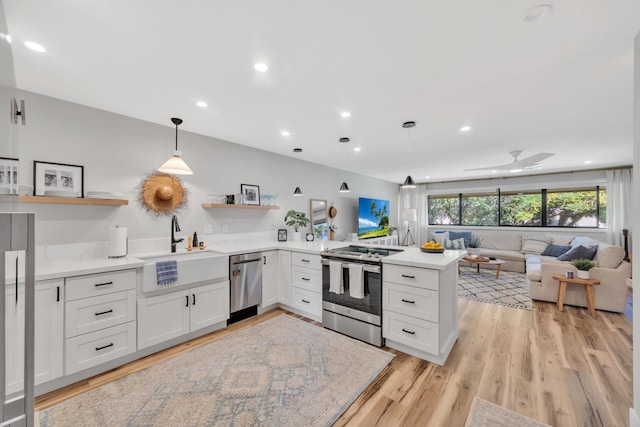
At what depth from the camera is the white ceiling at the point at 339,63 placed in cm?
142

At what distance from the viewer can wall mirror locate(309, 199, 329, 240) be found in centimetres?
509

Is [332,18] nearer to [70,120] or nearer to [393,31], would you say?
[393,31]

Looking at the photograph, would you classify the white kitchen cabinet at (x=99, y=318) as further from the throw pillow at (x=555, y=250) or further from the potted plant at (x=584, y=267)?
the throw pillow at (x=555, y=250)

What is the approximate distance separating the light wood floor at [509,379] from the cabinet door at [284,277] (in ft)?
2.05

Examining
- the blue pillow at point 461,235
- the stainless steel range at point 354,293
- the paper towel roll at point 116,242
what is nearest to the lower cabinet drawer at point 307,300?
the stainless steel range at point 354,293

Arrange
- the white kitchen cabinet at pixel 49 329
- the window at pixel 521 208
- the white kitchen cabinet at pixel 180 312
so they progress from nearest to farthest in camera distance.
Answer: the white kitchen cabinet at pixel 49 329, the white kitchen cabinet at pixel 180 312, the window at pixel 521 208

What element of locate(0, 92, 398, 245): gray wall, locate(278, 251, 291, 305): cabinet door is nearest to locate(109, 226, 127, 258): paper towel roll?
locate(0, 92, 398, 245): gray wall

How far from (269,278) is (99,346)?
174cm

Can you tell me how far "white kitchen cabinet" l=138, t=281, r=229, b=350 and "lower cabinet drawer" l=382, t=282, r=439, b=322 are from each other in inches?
70.1

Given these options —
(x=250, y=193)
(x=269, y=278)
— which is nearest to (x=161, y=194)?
(x=250, y=193)

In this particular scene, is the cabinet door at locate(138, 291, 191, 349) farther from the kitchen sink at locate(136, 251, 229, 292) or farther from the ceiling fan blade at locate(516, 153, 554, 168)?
the ceiling fan blade at locate(516, 153, 554, 168)

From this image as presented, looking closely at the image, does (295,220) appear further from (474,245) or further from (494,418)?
(474,245)

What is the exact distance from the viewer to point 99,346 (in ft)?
7.01

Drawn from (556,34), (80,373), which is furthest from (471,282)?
(80,373)
